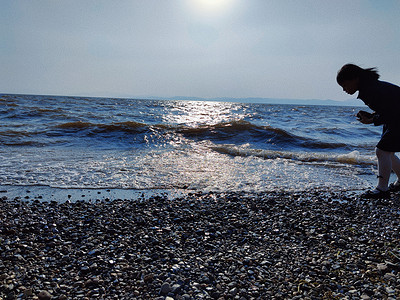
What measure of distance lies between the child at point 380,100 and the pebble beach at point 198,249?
3.79 ft

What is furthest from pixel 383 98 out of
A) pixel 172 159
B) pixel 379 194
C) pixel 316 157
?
pixel 172 159

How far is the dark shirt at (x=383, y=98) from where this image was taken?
192 inches

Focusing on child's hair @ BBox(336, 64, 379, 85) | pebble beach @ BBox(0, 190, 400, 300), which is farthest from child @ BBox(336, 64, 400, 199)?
pebble beach @ BBox(0, 190, 400, 300)

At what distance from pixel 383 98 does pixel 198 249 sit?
4.37m

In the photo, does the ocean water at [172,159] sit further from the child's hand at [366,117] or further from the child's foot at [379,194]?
the child's hand at [366,117]

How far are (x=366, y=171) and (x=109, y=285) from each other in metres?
9.11

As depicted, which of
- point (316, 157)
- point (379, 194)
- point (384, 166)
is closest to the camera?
point (384, 166)

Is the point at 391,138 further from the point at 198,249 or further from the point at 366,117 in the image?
the point at 198,249

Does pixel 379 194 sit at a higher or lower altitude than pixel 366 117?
lower

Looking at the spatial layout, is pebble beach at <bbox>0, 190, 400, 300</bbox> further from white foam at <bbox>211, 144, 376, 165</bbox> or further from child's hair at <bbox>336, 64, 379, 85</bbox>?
white foam at <bbox>211, 144, 376, 165</bbox>

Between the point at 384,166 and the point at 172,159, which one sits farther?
the point at 172,159

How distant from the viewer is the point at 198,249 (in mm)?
3615

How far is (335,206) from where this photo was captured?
535 centimetres

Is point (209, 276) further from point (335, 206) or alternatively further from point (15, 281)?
point (335, 206)
